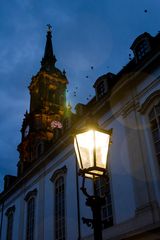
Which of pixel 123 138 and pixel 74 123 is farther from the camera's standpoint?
pixel 74 123

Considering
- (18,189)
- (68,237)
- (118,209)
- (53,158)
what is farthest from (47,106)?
(118,209)

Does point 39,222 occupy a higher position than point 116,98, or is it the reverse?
point 116,98

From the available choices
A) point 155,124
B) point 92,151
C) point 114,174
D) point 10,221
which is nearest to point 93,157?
point 92,151

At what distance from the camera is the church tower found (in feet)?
114

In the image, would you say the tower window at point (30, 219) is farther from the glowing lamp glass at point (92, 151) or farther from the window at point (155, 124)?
the glowing lamp glass at point (92, 151)

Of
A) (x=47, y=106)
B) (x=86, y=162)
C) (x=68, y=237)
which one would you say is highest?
(x=47, y=106)

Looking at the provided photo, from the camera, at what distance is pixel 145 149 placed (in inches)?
469

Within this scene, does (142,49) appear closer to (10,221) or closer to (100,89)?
(100,89)

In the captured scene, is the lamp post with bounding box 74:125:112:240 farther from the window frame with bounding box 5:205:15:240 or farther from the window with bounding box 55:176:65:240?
the window frame with bounding box 5:205:15:240

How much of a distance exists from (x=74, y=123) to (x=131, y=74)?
4.89 m

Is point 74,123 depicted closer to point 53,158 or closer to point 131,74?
point 53,158

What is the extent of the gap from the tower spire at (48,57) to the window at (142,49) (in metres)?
30.0

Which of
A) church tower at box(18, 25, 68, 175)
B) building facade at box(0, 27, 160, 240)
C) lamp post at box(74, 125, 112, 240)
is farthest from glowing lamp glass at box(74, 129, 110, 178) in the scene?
church tower at box(18, 25, 68, 175)

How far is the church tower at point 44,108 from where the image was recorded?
1373 inches
